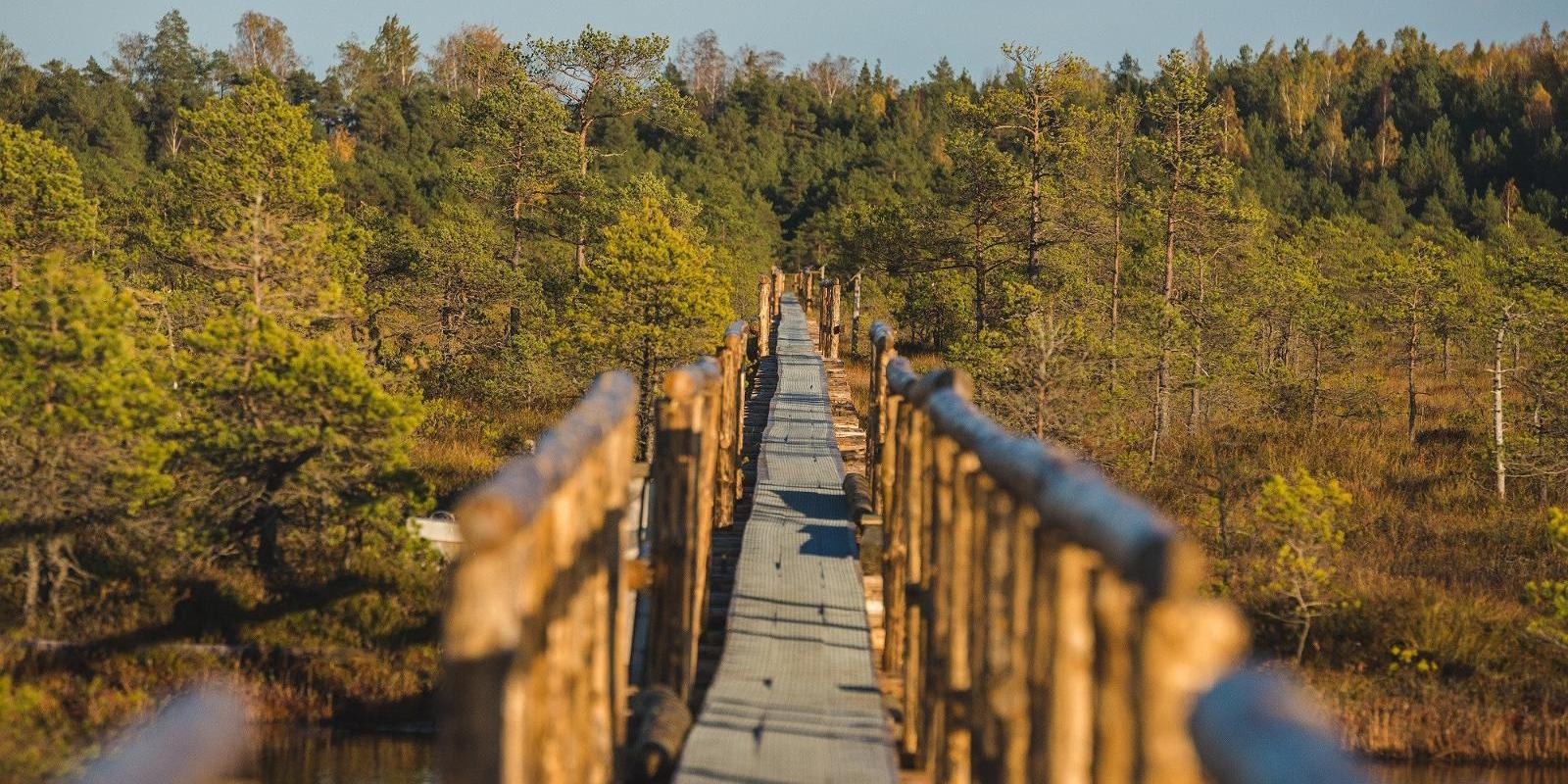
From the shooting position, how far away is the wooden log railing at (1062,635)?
2.18m

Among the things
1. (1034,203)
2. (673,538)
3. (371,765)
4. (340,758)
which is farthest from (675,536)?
(1034,203)

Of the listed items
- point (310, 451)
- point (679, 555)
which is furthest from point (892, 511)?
point (310, 451)

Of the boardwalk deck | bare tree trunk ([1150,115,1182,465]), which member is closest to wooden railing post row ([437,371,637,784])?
the boardwalk deck

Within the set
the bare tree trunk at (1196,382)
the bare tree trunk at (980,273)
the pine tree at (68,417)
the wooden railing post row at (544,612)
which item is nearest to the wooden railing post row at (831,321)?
the bare tree trunk at (980,273)

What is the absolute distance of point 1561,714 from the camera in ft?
59.2

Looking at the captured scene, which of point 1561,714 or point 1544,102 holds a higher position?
point 1544,102

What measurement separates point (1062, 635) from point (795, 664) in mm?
3821

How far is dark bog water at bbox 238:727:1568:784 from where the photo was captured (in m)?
16.3

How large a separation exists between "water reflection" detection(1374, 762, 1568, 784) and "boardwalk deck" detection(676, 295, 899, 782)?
928 centimetres

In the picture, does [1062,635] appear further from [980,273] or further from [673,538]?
[980,273]

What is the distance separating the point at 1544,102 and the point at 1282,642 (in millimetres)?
80466

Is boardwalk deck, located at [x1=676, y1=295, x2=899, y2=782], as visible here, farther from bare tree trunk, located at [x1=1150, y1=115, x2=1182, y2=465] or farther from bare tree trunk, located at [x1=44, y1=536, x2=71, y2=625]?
bare tree trunk, located at [x1=1150, y1=115, x2=1182, y2=465]

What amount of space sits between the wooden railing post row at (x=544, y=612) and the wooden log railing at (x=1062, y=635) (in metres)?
1.12

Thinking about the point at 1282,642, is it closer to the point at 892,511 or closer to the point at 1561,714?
the point at 1561,714
